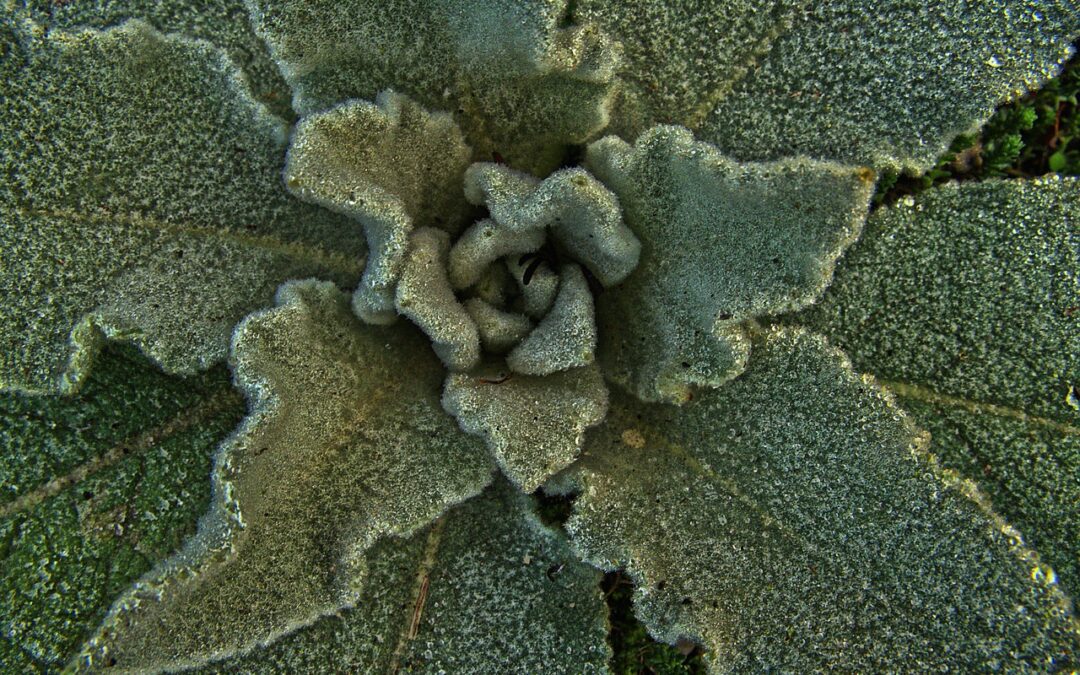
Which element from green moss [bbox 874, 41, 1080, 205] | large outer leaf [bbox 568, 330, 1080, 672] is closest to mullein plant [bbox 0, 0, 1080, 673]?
large outer leaf [bbox 568, 330, 1080, 672]

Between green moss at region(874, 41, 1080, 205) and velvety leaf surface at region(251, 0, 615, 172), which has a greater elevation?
green moss at region(874, 41, 1080, 205)

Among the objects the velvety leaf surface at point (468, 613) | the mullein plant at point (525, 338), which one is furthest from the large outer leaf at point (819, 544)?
the velvety leaf surface at point (468, 613)

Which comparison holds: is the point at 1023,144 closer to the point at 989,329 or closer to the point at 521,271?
the point at 989,329

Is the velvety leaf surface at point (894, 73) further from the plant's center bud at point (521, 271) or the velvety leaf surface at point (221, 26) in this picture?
the velvety leaf surface at point (221, 26)

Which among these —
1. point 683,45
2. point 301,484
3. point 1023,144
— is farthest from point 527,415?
point 1023,144

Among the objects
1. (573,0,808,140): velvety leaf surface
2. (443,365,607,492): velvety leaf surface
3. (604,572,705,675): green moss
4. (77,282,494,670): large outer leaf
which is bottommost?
(604,572,705,675): green moss

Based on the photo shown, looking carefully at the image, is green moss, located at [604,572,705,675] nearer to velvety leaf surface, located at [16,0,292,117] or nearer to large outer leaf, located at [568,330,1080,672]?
large outer leaf, located at [568,330,1080,672]
